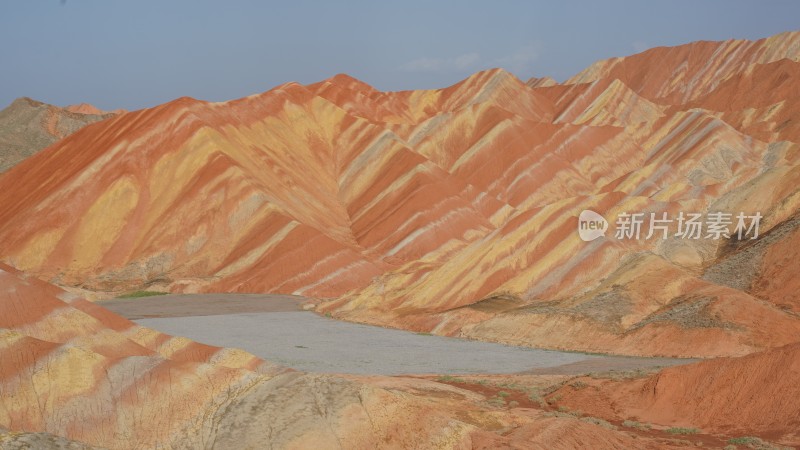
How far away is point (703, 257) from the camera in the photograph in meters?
61.4

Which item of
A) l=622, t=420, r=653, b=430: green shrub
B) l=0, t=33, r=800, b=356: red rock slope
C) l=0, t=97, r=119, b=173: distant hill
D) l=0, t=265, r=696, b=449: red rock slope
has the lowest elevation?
l=622, t=420, r=653, b=430: green shrub

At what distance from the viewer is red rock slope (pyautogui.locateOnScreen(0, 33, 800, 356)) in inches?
1993

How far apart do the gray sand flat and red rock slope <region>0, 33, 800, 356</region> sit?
248cm

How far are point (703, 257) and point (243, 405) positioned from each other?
4636 cm

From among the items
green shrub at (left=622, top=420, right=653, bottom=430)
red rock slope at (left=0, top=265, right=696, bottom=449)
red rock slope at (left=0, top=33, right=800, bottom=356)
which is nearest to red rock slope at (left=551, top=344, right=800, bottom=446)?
green shrub at (left=622, top=420, right=653, bottom=430)

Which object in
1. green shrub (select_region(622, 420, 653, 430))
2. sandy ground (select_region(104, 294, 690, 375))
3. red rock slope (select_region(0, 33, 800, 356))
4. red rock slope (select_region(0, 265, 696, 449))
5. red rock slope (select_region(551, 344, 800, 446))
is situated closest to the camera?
red rock slope (select_region(0, 265, 696, 449))

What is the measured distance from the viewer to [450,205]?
304ft

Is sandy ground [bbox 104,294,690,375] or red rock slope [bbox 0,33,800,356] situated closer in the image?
sandy ground [bbox 104,294,690,375]

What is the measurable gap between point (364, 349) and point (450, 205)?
4656 centimetres

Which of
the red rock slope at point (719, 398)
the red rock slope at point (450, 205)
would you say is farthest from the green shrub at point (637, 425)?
the red rock slope at point (450, 205)

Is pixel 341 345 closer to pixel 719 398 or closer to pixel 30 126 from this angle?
pixel 719 398

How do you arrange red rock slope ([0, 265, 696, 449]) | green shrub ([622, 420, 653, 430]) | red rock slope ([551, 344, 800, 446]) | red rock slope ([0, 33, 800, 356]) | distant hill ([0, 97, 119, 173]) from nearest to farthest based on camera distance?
red rock slope ([0, 265, 696, 449]) → red rock slope ([551, 344, 800, 446]) → green shrub ([622, 420, 653, 430]) → red rock slope ([0, 33, 800, 356]) → distant hill ([0, 97, 119, 173])

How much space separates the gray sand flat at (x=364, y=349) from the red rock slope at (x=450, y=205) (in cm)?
248

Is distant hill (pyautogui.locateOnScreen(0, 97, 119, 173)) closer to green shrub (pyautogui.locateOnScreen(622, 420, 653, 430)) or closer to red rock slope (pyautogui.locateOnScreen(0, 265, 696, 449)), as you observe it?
red rock slope (pyautogui.locateOnScreen(0, 265, 696, 449))
